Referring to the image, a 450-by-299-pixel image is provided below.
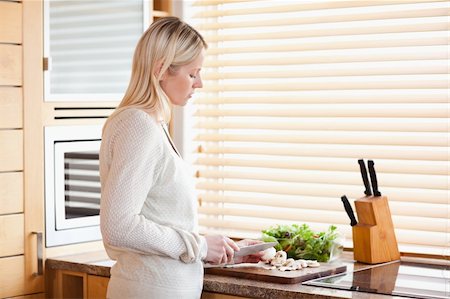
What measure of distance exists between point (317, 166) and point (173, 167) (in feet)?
3.34

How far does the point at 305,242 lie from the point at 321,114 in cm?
54

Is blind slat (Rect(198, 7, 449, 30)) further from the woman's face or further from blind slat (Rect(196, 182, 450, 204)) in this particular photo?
the woman's face

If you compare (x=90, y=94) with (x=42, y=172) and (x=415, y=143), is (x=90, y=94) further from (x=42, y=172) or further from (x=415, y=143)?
(x=415, y=143)

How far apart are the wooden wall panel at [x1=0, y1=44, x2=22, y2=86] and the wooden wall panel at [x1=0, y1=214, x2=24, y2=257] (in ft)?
1.43

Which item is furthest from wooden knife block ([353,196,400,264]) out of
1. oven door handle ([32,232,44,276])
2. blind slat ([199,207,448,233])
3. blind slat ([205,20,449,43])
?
oven door handle ([32,232,44,276])

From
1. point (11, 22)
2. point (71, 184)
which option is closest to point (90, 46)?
point (11, 22)

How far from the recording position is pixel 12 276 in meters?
2.82

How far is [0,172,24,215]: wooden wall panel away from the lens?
9.12 feet

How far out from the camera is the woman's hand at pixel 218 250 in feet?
7.66

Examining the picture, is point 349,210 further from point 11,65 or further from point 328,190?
point 11,65

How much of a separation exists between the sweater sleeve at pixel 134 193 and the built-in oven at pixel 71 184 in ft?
2.39

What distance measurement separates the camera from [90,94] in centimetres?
308

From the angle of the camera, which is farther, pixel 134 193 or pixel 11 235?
pixel 11 235

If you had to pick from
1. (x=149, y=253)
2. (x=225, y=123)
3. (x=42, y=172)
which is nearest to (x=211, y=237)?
(x=149, y=253)
